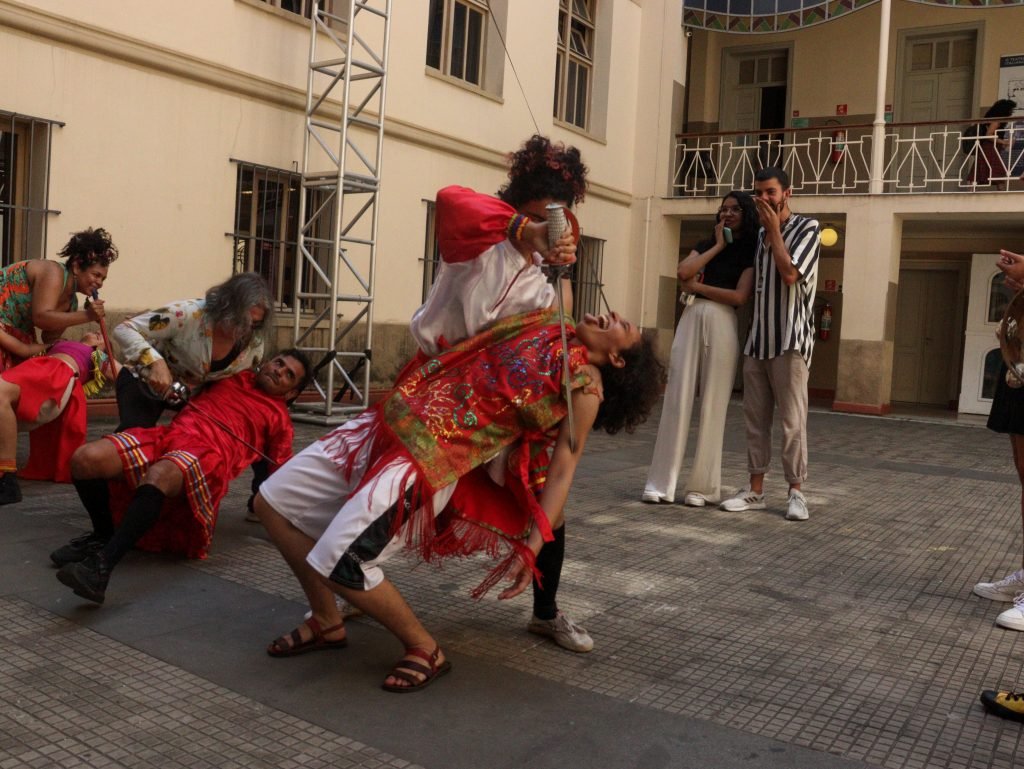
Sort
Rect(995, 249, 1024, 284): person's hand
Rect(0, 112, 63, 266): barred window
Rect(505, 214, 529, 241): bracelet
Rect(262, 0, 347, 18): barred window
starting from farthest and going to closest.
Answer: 1. Rect(262, 0, 347, 18): barred window
2. Rect(0, 112, 63, 266): barred window
3. Rect(995, 249, 1024, 284): person's hand
4. Rect(505, 214, 529, 241): bracelet

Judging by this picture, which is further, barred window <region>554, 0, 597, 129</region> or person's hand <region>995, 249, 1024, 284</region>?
barred window <region>554, 0, 597, 129</region>

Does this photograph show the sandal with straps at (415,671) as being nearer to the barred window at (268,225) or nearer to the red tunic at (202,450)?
the red tunic at (202,450)

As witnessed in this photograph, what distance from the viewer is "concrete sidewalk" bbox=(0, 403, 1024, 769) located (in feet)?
8.59

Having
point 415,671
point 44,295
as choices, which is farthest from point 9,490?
point 415,671

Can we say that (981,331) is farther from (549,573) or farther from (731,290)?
(549,573)

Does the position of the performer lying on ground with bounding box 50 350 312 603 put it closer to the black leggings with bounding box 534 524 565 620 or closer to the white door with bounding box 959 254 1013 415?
the black leggings with bounding box 534 524 565 620

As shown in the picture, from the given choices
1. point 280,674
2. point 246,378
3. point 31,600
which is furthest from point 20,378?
point 280,674

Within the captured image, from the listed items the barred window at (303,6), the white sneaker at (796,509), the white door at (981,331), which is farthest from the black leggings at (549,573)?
the white door at (981,331)

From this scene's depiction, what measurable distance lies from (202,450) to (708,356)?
130 inches

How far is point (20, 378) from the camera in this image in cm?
526

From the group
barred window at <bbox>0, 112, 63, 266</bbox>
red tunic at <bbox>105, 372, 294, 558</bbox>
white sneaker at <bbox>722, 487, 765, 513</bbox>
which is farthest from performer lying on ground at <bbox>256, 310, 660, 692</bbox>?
barred window at <bbox>0, 112, 63, 266</bbox>

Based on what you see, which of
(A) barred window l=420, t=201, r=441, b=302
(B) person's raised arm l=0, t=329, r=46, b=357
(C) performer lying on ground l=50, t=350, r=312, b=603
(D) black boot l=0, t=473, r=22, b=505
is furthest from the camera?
(A) barred window l=420, t=201, r=441, b=302

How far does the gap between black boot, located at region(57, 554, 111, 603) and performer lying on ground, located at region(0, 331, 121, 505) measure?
1858 mm

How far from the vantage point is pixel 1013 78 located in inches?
614
